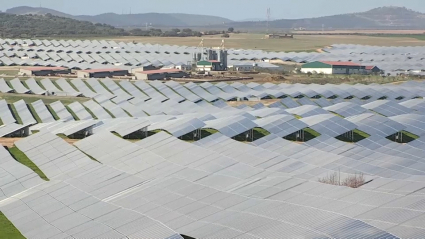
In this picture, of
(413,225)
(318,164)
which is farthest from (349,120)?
(413,225)

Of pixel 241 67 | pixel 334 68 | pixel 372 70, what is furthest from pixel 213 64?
pixel 372 70

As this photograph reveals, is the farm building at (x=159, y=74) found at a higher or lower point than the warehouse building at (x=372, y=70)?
higher

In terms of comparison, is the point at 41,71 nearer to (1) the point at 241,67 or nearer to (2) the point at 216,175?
(1) the point at 241,67

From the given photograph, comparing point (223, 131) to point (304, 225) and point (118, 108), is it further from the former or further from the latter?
point (304, 225)

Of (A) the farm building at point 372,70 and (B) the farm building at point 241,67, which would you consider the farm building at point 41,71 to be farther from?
(A) the farm building at point 372,70

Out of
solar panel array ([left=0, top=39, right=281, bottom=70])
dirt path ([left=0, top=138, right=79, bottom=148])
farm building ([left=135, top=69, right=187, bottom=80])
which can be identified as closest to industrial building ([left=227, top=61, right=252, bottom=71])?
solar panel array ([left=0, top=39, right=281, bottom=70])

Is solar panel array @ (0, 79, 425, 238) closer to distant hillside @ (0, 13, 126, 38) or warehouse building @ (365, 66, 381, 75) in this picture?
warehouse building @ (365, 66, 381, 75)

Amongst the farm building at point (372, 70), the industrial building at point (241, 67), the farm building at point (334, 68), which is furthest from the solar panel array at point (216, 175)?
the industrial building at point (241, 67)
